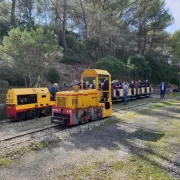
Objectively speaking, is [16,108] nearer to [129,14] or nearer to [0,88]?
[0,88]

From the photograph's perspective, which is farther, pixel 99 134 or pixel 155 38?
pixel 155 38

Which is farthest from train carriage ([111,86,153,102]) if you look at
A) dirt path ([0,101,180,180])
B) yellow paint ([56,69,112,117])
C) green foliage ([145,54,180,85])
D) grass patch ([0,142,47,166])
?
green foliage ([145,54,180,85])

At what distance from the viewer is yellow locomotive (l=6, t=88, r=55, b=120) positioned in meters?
10.7

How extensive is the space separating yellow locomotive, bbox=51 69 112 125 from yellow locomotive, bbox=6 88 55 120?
1894mm

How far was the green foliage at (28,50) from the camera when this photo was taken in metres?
13.9

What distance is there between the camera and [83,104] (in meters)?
10.1

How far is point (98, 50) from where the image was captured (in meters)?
32.0

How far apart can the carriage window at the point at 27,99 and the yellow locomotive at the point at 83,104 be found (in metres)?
1.98

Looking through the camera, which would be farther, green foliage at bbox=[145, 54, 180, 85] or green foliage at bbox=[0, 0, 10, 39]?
green foliage at bbox=[145, 54, 180, 85]

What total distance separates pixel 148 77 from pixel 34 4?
71.2ft

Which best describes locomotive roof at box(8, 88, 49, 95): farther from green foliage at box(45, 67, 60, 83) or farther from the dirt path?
green foliage at box(45, 67, 60, 83)

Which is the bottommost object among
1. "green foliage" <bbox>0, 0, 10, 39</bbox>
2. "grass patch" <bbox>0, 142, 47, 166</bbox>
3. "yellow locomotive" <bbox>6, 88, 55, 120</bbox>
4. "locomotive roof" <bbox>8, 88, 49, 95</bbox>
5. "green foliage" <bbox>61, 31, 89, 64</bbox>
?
"grass patch" <bbox>0, 142, 47, 166</bbox>

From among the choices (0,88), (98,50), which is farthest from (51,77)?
(98,50)

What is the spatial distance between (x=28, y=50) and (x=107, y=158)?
10304 millimetres
